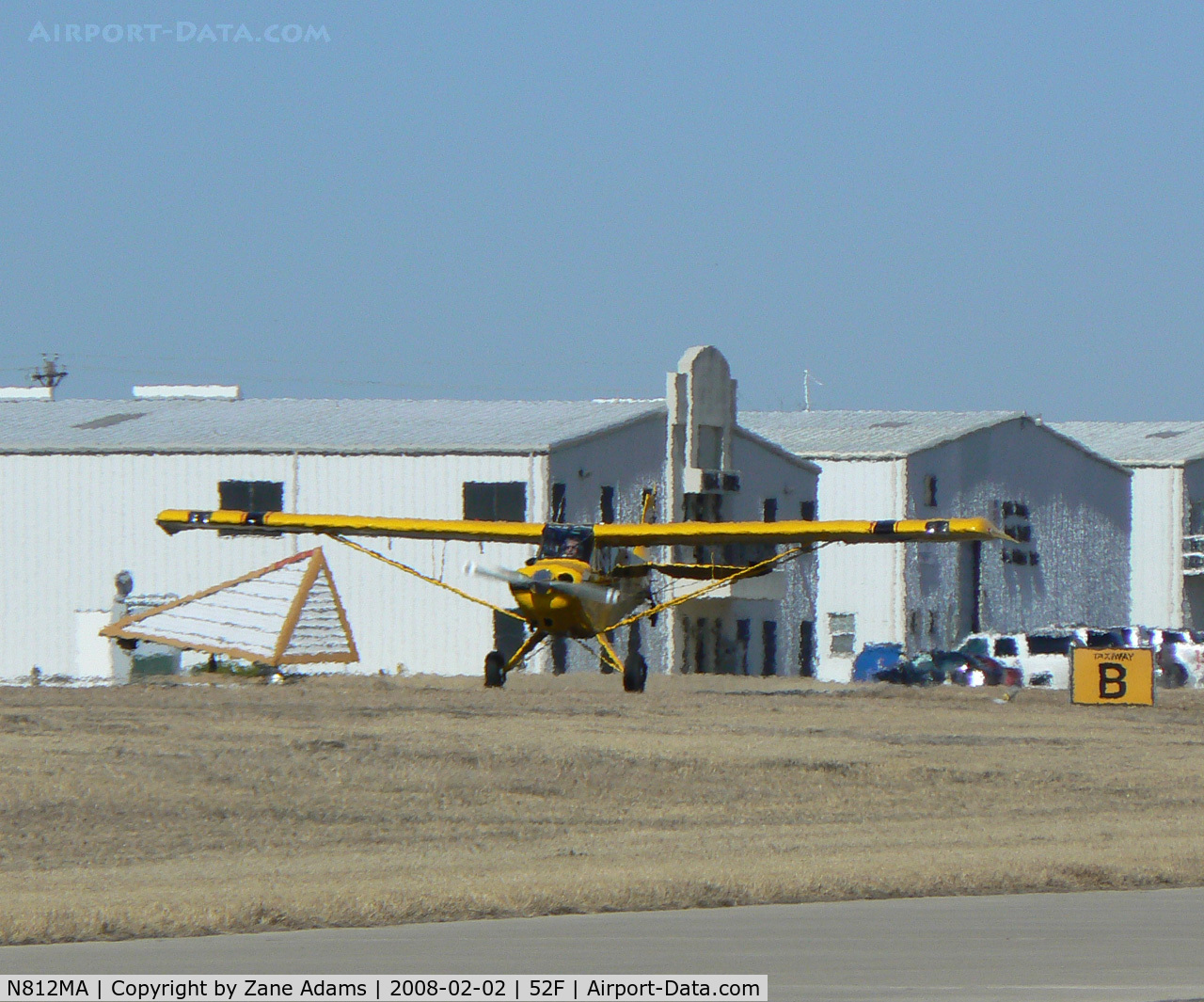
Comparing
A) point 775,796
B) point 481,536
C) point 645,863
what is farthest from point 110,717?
point 481,536

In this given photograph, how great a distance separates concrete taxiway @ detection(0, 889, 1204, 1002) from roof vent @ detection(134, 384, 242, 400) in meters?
45.7

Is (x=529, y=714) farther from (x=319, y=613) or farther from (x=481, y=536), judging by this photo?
(x=319, y=613)

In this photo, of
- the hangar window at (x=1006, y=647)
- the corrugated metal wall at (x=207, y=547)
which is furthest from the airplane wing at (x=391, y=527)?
the hangar window at (x=1006, y=647)

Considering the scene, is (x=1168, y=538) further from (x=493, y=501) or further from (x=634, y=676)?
(x=634, y=676)

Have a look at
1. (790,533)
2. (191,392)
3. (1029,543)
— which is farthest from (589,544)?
(1029,543)

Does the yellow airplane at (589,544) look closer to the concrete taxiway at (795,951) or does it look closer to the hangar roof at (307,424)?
the hangar roof at (307,424)

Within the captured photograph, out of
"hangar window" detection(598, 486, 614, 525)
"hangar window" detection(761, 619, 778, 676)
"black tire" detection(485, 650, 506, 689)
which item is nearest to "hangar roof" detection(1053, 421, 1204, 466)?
"hangar window" detection(761, 619, 778, 676)

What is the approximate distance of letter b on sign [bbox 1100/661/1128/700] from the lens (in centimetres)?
3631

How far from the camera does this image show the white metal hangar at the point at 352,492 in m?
45.4

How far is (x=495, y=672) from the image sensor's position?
3556cm

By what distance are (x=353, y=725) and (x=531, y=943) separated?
13.6 meters

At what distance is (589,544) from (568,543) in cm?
38

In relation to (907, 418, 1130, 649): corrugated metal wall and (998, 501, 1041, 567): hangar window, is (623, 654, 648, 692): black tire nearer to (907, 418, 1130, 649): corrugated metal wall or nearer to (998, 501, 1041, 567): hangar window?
(907, 418, 1130, 649): corrugated metal wall

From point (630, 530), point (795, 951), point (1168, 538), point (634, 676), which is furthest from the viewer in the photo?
point (1168, 538)
